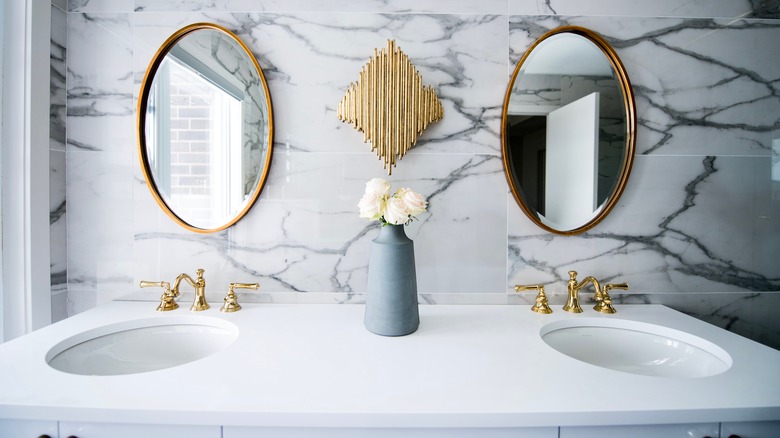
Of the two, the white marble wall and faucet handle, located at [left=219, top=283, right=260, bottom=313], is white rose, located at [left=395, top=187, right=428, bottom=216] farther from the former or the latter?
faucet handle, located at [left=219, top=283, right=260, bottom=313]

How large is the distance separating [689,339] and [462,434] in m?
0.78

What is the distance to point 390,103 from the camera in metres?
1.14

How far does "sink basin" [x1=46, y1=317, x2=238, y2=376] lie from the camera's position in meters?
0.95

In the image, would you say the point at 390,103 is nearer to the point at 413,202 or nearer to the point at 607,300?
the point at 413,202

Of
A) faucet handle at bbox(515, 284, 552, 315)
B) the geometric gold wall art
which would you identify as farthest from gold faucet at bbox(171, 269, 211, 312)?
faucet handle at bbox(515, 284, 552, 315)

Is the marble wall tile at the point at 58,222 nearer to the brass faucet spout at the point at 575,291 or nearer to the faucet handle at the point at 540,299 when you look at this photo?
the faucet handle at the point at 540,299

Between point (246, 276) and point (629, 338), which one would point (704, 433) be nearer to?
point (629, 338)

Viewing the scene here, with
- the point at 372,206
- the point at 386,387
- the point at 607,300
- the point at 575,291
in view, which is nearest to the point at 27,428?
the point at 386,387

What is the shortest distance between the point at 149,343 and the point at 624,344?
143 cm

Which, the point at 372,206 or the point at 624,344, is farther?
the point at 624,344

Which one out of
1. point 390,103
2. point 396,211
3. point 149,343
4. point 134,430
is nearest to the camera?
point 134,430

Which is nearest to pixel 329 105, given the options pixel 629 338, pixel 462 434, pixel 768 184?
pixel 462 434

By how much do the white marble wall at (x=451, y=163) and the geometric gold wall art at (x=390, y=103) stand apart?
0.05 meters

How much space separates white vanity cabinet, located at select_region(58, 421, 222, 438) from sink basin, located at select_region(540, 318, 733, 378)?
871mm
